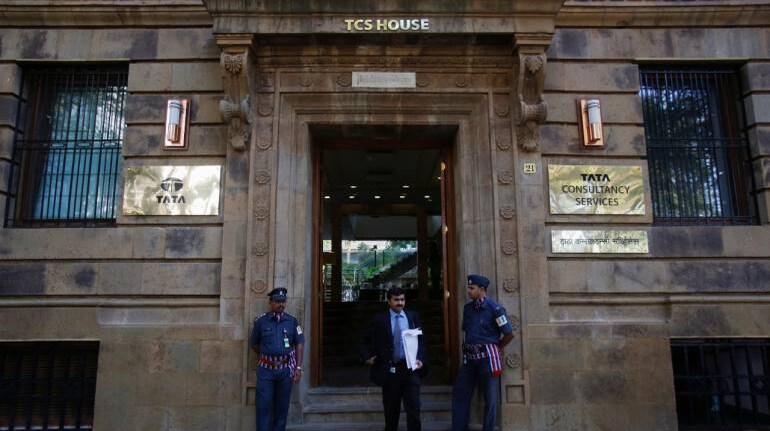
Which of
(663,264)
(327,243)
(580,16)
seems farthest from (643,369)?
(327,243)

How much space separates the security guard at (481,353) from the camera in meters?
7.20

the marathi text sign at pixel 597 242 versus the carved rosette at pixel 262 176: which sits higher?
the carved rosette at pixel 262 176

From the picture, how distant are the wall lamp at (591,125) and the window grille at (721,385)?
322 centimetres

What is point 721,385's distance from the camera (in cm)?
860

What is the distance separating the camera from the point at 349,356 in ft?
41.1

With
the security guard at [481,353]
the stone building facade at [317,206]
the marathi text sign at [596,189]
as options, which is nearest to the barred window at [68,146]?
the stone building facade at [317,206]

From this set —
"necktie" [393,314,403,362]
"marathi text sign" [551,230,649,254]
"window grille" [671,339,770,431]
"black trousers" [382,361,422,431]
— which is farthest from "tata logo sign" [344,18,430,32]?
"window grille" [671,339,770,431]

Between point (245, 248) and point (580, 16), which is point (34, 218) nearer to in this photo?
point (245, 248)

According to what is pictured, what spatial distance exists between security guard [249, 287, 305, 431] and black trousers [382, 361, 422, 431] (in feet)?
4.15

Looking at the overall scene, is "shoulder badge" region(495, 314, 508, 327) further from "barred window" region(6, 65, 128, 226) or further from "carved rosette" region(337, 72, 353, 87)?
"barred window" region(6, 65, 128, 226)

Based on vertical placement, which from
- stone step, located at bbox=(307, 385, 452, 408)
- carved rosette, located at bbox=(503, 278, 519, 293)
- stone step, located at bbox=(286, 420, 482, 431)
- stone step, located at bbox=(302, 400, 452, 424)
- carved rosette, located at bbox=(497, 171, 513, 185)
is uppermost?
carved rosette, located at bbox=(497, 171, 513, 185)

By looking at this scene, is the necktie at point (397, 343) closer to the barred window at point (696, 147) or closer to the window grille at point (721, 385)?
the window grille at point (721, 385)

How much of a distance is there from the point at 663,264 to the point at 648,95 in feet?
9.46

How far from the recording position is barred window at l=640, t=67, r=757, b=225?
9.20 metres
